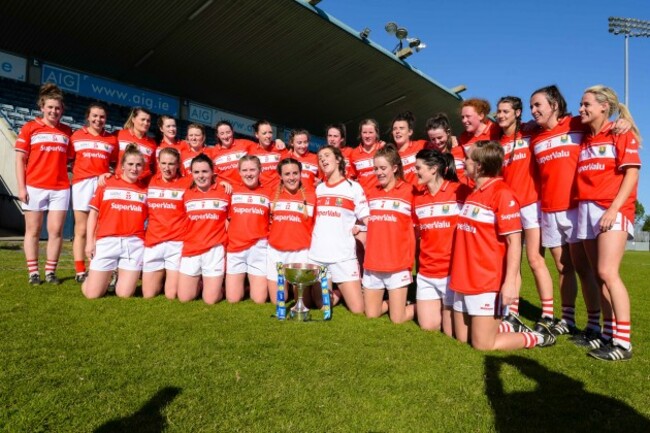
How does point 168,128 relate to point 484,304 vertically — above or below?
above

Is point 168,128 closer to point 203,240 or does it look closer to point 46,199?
point 46,199

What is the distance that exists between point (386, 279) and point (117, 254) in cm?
325

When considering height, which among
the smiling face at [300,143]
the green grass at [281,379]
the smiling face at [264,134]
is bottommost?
Answer: the green grass at [281,379]

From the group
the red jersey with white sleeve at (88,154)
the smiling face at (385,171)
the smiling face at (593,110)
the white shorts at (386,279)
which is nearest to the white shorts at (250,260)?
the white shorts at (386,279)

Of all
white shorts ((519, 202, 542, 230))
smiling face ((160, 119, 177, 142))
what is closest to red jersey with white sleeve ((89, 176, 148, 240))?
smiling face ((160, 119, 177, 142))

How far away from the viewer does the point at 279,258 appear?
5289 mm

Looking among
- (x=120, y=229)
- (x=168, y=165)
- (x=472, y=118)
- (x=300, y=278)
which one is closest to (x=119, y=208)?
(x=120, y=229)

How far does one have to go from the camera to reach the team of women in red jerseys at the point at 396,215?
12.3 ft

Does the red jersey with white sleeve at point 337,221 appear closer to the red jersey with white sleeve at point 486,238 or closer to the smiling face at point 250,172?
the smiling face at point 250,172

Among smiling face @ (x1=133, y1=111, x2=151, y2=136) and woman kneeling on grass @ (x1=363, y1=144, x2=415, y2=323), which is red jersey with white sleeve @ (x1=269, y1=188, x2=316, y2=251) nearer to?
woman kneeling on grass @ (x1=363, y1=144, x2=415, y2=323)

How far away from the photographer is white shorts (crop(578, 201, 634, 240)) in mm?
3597

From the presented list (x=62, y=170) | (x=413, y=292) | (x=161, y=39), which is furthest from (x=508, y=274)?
(x=161, y=39)

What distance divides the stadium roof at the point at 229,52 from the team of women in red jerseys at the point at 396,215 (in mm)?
9259

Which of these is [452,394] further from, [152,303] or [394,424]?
[152,303]
